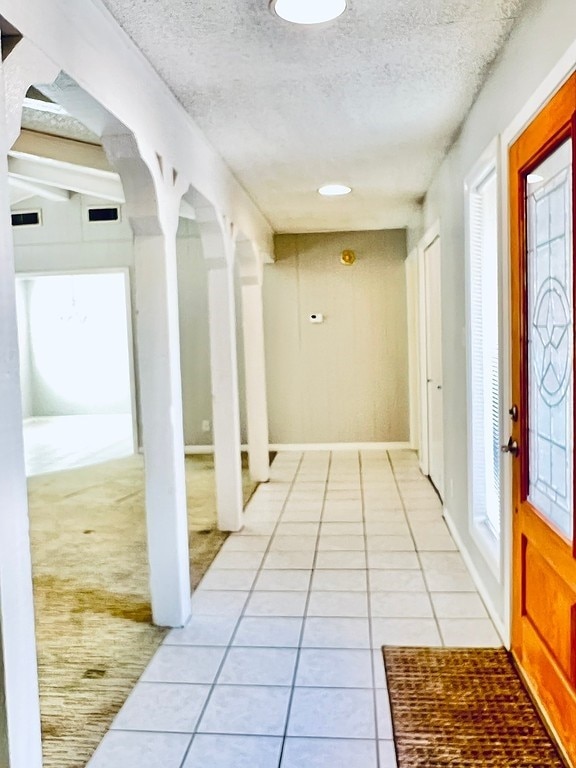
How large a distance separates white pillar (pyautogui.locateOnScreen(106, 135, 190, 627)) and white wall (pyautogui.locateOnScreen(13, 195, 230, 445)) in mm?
4101

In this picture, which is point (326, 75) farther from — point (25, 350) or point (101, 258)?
point (25, 350)

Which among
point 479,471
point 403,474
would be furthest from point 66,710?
point 403,474

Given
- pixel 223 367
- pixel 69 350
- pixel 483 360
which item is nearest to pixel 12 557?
pixel 483 360

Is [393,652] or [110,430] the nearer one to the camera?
[393,652]

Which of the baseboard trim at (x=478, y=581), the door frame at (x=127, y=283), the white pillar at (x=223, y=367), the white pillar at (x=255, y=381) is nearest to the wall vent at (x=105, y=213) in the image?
the door frame at (x=127, y=283)

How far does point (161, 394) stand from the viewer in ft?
9.14

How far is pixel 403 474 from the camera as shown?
18.9ft

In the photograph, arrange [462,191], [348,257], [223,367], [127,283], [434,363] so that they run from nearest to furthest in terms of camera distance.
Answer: [462,191] → [223,367] → [434,363] → [348,257] → [127,283]

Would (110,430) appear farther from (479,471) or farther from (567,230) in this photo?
(567,230)

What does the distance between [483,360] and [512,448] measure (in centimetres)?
101

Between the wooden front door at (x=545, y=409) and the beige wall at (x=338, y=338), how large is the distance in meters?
4.56

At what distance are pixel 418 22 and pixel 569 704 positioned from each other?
2277 mm

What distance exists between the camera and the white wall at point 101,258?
6.95m

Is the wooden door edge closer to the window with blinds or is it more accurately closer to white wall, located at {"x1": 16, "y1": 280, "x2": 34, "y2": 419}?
the window with blinds
